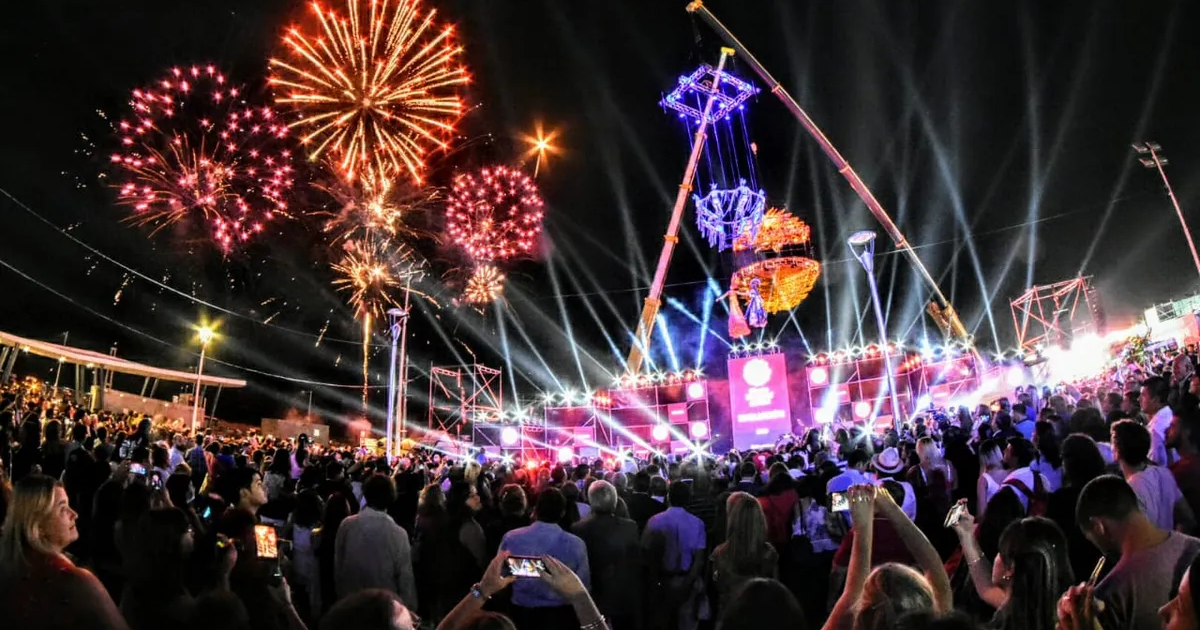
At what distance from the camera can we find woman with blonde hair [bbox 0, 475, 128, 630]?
2979 mm

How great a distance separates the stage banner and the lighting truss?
42.2 feet

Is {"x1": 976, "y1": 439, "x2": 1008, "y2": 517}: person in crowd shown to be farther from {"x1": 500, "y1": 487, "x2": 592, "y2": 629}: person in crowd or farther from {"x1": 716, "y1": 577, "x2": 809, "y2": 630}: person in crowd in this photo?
{"x1": 716, "y1": 577, "x2": 809, "y2": 630}: person in crowd

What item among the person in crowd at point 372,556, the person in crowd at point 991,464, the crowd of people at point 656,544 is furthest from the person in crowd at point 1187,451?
the person in crowd at point 372,556

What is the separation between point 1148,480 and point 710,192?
87.3 feet

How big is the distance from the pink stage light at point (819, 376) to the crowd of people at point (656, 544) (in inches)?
963

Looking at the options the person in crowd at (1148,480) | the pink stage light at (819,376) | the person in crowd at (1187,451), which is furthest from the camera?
the pink stage light at (819,376)

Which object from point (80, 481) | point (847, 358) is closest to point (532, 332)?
point (847, 358)

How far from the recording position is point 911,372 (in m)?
30.8

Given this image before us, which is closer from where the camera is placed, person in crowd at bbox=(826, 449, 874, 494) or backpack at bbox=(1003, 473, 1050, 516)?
backpack at bbox=(1003, 473, 1050, 516)

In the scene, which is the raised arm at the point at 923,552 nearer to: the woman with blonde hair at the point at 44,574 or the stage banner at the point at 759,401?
the woman with blonde hair at the point at 44,574

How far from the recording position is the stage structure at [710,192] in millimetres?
30297

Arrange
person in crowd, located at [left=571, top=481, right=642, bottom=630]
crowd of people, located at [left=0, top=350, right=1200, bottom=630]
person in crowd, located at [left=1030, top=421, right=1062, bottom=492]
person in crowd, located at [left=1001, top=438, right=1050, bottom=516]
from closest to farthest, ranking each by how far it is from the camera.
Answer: crowd of people, located at [left=0, top=350, right=1200, bottom=630] < person in crowd, located at [left=1001, top=438, right=1050, bottom=516] < person in crowd, located at [left=1030, top=421, right=1062, bottom=492] < person in crowd, located at [left=571, top=481, right=642, bottom=630]

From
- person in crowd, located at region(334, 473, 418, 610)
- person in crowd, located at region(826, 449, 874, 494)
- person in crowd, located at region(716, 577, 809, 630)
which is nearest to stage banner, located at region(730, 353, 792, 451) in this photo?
person in crowd, located at region(826, 449, 874, 494)

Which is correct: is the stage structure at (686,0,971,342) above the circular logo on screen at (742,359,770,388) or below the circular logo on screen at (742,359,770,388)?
above
